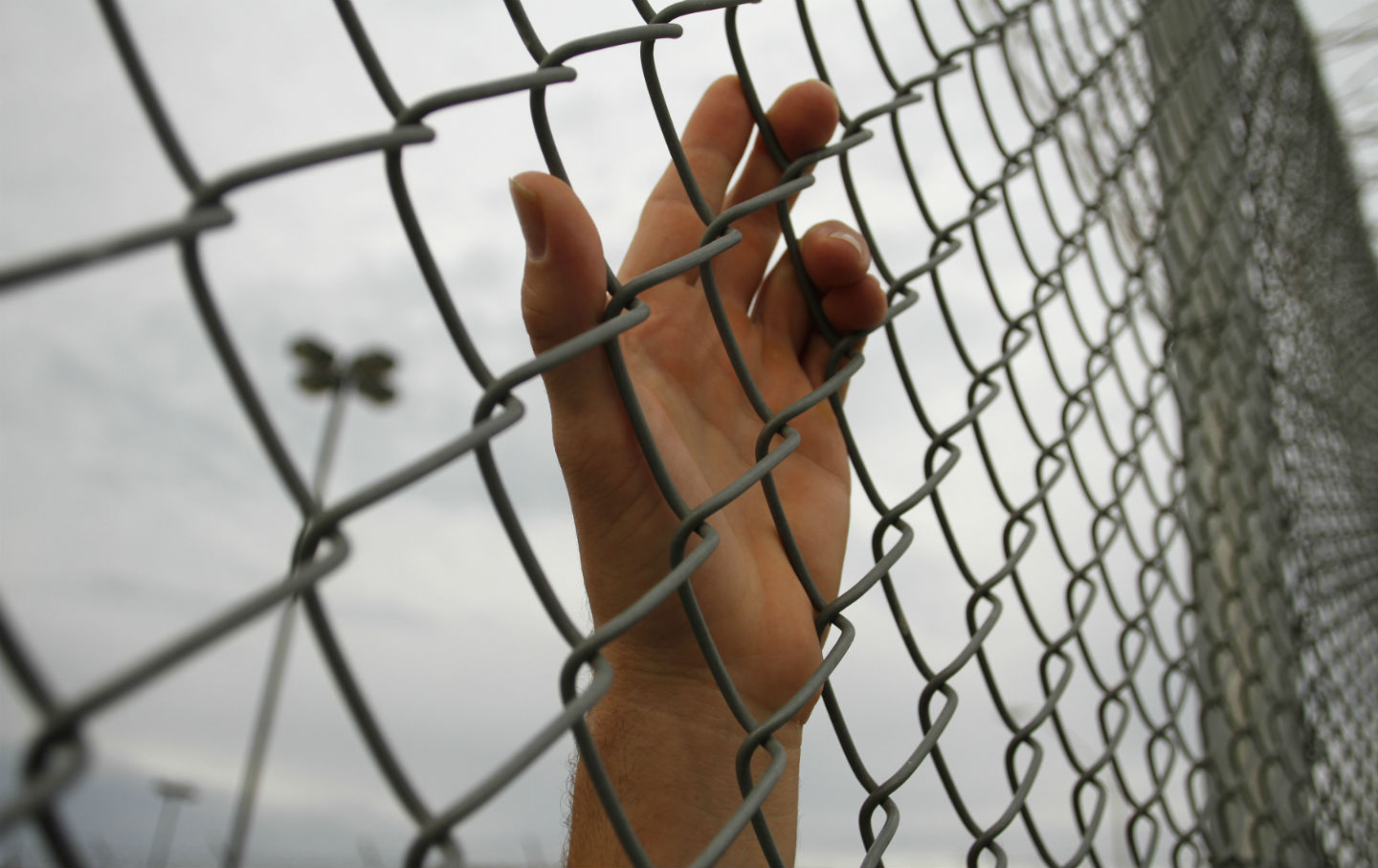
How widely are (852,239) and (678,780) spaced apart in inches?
30.9

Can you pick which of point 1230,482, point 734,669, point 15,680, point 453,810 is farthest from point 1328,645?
point 15,680

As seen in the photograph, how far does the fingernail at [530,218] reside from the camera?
88 cm

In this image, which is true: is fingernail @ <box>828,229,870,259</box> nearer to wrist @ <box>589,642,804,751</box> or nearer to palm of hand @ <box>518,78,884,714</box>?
palm of hand @ <box>518,78,884,714</box>

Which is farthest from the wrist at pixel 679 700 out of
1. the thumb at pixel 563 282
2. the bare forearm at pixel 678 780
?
the thumb at pixel 563 282

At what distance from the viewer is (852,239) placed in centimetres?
125

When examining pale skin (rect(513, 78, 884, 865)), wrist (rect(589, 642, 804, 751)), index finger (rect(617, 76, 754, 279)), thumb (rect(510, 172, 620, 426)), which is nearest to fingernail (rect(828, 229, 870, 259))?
pale skin (rect(513, 78, 884, 865))

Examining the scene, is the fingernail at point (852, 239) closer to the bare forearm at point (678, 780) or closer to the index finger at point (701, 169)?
the index finger at point (701, 169)

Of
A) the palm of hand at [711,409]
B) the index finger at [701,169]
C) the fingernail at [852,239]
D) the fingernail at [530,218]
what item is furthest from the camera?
the index finger at [701,169]

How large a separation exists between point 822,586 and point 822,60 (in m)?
0.78

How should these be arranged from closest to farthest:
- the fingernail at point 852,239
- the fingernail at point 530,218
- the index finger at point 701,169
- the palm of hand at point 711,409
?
the fingernail at point 530,218 < the palm of hand at point 711,409 < the fingernail at point 852,239 < the index finger at point 701,169

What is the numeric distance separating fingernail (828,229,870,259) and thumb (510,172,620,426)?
408 millimetres

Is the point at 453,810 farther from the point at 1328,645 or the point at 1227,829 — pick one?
the point at 1328,645

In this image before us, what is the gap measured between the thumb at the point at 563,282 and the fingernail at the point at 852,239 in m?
0.41

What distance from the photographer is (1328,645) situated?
3.59 meters
